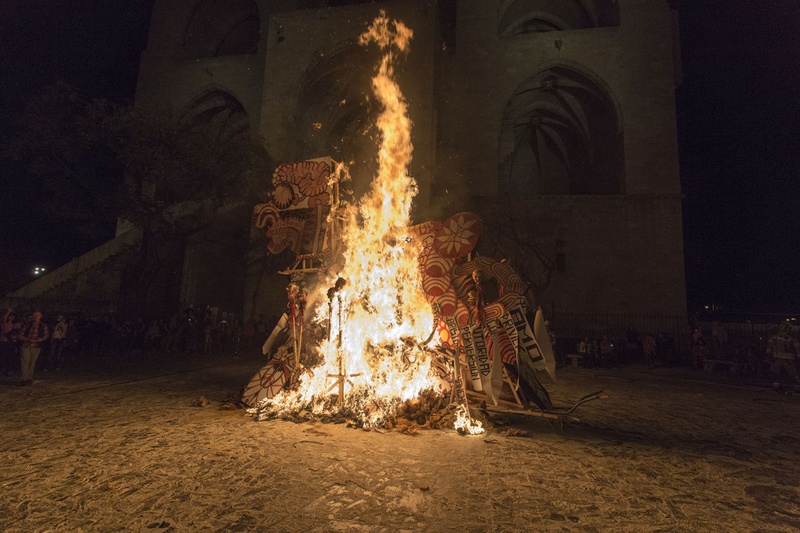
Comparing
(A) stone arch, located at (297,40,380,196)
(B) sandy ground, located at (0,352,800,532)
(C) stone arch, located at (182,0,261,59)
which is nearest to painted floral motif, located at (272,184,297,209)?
(B) sandy ground, located at (0,352,800,532)

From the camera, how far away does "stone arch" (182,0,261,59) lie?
3104 cm

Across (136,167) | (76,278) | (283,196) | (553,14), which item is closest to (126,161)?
(136,167)

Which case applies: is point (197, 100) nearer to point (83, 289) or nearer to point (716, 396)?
point (83, 289)

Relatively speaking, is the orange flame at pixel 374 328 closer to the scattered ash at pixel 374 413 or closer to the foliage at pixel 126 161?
the scattered ash at pixel 374 413

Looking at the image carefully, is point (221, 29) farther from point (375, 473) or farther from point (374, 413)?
point (375, 473)

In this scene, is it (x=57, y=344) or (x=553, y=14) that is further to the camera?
(x=553, y=14)

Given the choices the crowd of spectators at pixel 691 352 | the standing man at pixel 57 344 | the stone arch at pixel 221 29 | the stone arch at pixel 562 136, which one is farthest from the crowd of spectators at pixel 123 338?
the stone arch at pixel 221 29

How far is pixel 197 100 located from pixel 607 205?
29.5m

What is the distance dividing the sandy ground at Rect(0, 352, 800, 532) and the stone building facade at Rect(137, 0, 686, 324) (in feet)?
47.0

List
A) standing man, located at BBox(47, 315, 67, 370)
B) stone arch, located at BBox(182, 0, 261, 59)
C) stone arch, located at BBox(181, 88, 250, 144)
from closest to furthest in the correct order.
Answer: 1. standing man, located at BBox(47, 315, 67, 370)
2. stone arch, located at BBox(181, 88, 250, 144)
3. stone arch, located at BBox(182, 0, 261, 59)

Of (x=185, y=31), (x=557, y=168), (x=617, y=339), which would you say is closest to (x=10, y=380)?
(x=617, y=339)

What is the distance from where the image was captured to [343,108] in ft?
91.5

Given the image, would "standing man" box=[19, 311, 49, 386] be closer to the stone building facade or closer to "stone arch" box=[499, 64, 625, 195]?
the stone building facade

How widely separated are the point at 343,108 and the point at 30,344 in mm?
23010
